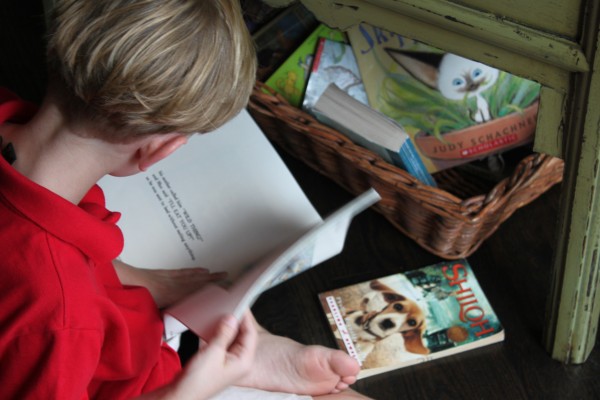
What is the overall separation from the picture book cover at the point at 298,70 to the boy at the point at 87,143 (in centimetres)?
44

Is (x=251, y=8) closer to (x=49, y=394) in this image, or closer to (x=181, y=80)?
(x=181, y=80)

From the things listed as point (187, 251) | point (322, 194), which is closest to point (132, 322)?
point (187, 251)

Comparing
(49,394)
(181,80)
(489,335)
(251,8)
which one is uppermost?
(181,80)

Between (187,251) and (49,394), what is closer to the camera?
(49,394)

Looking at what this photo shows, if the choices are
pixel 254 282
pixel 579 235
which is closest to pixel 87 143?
pixel 254 282

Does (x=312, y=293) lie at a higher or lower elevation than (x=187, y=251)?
lower

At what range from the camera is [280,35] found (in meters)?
1.33

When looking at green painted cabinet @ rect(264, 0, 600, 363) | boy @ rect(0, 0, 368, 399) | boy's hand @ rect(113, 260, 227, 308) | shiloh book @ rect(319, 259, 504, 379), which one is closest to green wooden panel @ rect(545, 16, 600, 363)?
green painted cabinet @ rect(264, 0, 600, 363)

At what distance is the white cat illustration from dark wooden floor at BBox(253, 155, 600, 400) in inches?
8.8

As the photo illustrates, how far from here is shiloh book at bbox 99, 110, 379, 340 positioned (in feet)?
3.91

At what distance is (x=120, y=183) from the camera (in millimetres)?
1255

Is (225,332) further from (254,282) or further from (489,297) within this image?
(489,297)

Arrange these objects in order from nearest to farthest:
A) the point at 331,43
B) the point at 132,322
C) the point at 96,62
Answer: the point at 96,62 < the point at 132,322 < the point at 331,43

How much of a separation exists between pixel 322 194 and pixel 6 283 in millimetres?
700
